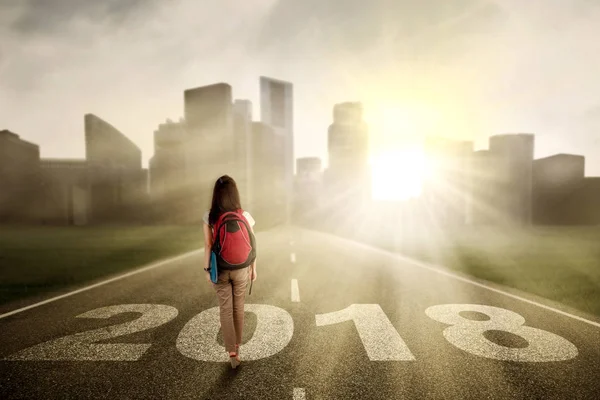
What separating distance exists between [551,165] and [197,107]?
10679 cm

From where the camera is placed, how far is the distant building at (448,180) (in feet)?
299

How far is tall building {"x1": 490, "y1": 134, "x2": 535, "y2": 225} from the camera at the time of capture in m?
88.5

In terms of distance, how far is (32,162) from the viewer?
103812mm

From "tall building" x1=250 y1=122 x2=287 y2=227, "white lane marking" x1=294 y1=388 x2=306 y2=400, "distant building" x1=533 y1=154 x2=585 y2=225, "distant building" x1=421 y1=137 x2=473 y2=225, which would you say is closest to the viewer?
"white lane marking" x1=294 y1=388 x2=306 y2=400

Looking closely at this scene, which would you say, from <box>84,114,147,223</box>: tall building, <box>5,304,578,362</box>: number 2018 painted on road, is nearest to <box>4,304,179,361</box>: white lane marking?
<box>5,304,578,362</box>: number 2018 painted on road

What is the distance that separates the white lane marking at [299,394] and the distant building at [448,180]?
92.2m

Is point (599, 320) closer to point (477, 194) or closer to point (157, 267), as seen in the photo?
point (157, 267)

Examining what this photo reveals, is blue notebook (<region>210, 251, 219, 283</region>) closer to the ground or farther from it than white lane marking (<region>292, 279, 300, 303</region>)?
farther from it

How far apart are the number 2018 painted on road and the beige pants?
0.42 meters

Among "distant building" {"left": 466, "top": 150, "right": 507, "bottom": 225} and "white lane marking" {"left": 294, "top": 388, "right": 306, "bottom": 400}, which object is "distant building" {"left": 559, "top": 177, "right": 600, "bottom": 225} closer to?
"distant building" {"left": 466, "top": 150, "right": 507, "bottom": 225}

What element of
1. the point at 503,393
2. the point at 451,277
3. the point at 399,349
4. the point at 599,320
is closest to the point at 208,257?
the point at 399,349

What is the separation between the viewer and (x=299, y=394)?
141 inches

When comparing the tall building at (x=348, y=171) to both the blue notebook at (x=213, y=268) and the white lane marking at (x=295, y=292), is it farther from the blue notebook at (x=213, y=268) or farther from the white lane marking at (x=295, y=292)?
the blue notebook at (x=213, y=268)

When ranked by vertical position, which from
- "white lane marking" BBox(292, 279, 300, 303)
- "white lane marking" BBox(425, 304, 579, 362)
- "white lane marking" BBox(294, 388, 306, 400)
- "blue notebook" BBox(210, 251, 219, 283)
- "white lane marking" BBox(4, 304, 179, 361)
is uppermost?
"blue notebook" BBox(210, 251, 219, 283)
